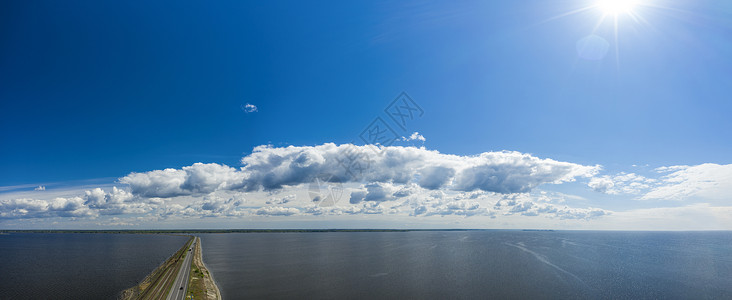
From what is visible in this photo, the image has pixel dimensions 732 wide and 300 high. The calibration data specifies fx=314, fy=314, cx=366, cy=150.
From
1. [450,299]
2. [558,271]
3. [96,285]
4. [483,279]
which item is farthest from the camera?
[558,271]

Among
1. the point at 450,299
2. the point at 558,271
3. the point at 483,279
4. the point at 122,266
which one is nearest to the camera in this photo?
the point at 450,299

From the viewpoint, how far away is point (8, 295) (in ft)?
191

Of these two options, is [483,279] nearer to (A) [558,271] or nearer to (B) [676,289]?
(A) [558,271]

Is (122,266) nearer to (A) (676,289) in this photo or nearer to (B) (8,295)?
(B) (8,295)

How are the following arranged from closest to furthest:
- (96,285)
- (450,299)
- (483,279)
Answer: (450,299) → (96,285) → (483,279)

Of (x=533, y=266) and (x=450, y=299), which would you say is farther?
(x=533, y=266)

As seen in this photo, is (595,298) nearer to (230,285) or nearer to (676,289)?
(676,289)

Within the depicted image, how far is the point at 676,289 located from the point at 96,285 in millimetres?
121193

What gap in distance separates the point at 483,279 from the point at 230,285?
183 feet

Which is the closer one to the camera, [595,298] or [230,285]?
[595,298]

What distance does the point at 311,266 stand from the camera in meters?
93.2

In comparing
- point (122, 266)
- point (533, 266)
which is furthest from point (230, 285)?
point (533, 266)

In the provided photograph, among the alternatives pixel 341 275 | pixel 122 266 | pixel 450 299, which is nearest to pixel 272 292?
pixel 341 275

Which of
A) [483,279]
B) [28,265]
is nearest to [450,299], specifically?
[483,279]
